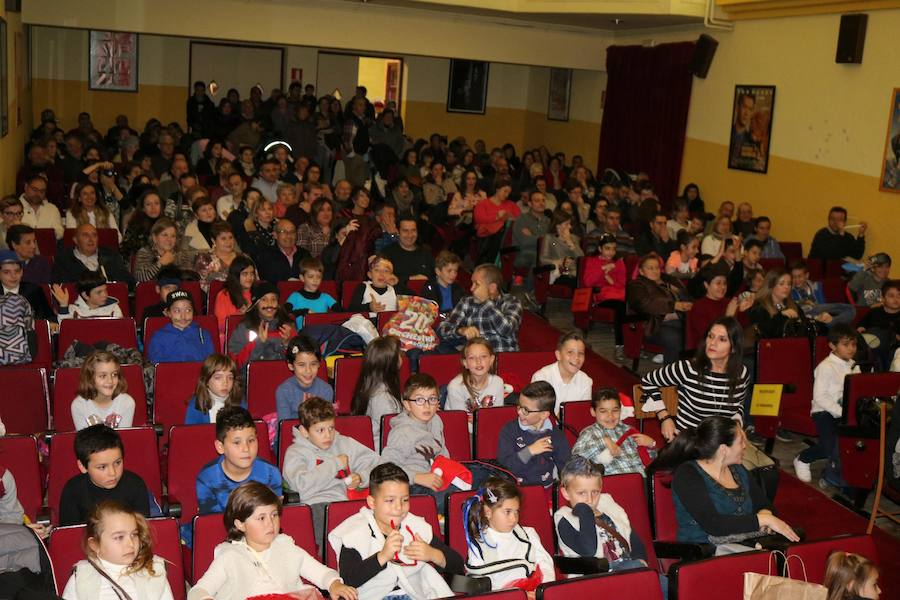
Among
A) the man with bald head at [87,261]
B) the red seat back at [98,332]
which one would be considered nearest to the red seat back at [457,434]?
the red seat back at [98,332]

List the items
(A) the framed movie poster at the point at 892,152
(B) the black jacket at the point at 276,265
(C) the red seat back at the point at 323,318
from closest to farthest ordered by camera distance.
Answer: (C) the red seat back at the point at 323,318 → (B) the black jacket at the point at 276,265 → (A) the framed movie poster at the point at 892,152

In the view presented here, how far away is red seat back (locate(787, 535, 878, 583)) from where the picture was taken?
351 cm

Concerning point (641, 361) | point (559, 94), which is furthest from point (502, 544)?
point (559, 94)

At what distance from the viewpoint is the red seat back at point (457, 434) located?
4812mm

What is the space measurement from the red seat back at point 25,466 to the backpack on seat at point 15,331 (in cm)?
150

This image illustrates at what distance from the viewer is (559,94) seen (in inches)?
650

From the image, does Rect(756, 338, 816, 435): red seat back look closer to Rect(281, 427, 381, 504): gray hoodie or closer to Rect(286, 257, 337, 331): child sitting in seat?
Rect(286, 257, 337, 331): child sitting in seat

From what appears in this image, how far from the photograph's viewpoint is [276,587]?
10.9 feet

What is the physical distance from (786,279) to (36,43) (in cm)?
1309

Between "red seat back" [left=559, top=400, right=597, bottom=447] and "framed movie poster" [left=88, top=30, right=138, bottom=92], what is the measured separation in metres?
13.0

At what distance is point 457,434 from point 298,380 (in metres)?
0.93

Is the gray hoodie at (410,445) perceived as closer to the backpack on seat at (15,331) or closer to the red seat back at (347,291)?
the backpack on seat at (15,331)

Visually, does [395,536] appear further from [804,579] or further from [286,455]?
[804,579]

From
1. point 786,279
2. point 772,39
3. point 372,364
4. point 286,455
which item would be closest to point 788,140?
point 772,39
